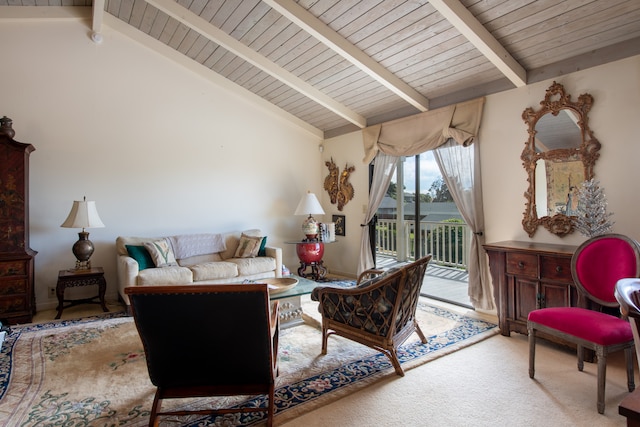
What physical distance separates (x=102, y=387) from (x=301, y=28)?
3664 mm

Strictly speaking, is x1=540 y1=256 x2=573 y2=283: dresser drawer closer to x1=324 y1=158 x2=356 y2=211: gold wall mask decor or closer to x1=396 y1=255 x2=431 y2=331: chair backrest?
x1=396 y1=255 x2=431 y2=331: chair backrest

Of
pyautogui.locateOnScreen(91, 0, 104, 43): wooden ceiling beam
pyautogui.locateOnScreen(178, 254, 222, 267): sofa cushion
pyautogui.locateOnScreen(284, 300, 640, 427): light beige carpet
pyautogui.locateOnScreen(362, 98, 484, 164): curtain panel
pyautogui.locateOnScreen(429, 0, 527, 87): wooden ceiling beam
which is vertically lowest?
pyautogui.locateOnScreen(284, 300, 640, 427): light beige carpet

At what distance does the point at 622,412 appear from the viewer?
2.72 feet

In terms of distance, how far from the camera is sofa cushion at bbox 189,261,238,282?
4164 millimetres

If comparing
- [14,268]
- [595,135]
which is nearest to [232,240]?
[14,268]

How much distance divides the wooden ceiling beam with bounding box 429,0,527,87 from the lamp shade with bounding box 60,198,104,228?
4070 millimetres

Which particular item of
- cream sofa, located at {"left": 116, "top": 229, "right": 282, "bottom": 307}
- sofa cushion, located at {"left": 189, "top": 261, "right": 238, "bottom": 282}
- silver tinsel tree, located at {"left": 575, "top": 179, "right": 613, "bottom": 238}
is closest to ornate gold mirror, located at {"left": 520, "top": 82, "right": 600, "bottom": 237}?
silver tinsel tree, located at {"left": 575, "top": 179, "right": 613, "bottom": 238}

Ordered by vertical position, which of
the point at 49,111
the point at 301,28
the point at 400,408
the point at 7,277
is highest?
the point at 301,28

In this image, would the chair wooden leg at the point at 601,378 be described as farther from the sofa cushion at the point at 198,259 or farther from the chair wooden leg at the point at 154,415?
the sofa cushion at the point at 198,259

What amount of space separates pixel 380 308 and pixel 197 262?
3.08 meters

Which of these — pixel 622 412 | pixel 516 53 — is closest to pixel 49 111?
pixel 516 53

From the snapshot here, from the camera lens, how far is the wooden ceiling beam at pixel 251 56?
148 inches

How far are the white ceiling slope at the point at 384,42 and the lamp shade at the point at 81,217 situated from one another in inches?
89.2

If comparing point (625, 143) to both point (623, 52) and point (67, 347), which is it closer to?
point (623, 52)
